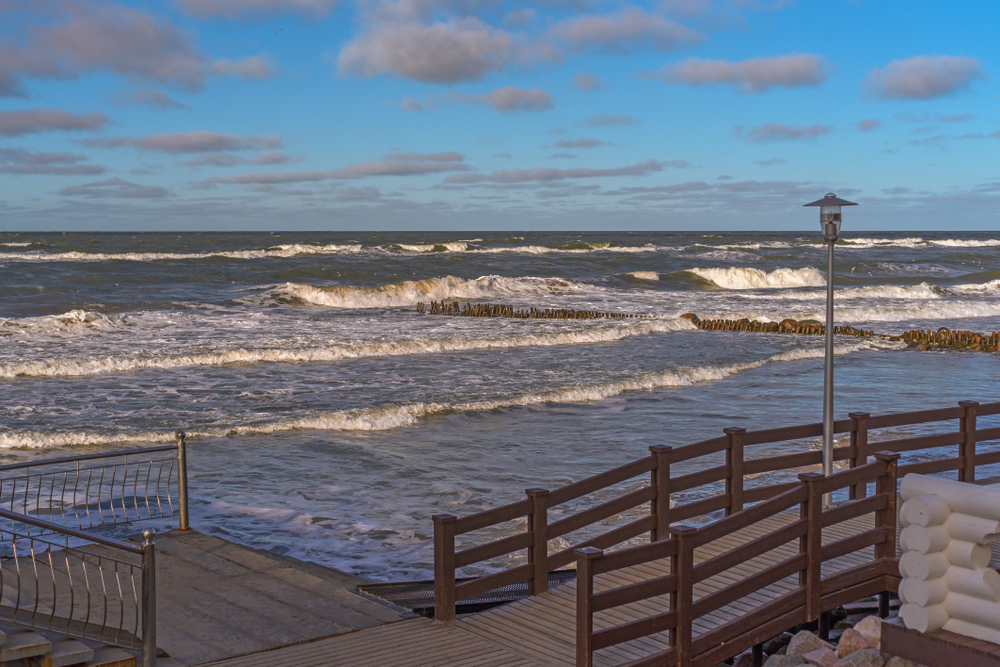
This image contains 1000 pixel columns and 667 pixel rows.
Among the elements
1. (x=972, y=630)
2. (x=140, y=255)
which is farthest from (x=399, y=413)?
(x=140, y=255)

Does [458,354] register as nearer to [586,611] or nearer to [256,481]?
[256,481]

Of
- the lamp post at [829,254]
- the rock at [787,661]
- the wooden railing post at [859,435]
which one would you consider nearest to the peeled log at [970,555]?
the rock at [787,661]

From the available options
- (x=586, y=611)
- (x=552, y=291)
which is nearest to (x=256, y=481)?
(x=586, y=611)

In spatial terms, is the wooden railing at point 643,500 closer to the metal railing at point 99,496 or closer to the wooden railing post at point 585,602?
the wooden railing post at point 585,602

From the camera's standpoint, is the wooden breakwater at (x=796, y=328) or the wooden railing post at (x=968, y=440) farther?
the wooden breakwater at (x=796, y=328)

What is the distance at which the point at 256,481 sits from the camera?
1283 centimetres

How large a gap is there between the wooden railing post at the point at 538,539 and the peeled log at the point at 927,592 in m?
2.72

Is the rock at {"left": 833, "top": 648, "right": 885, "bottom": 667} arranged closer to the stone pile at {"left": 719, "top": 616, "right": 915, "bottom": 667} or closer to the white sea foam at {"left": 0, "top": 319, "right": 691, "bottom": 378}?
the stone pile at {"left": 719, "top": 616, "right": 915, "bottom": 667}

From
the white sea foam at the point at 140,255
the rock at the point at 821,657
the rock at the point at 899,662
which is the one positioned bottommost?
the rock at the point at 821,657

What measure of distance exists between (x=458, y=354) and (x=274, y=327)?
9.53m

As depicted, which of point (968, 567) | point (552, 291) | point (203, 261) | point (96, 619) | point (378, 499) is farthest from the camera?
point (203, 261)

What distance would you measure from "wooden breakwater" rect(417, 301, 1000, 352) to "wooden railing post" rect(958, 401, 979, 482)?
18.0 meters

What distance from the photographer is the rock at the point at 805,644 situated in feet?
21.4

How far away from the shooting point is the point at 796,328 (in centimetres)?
3353
